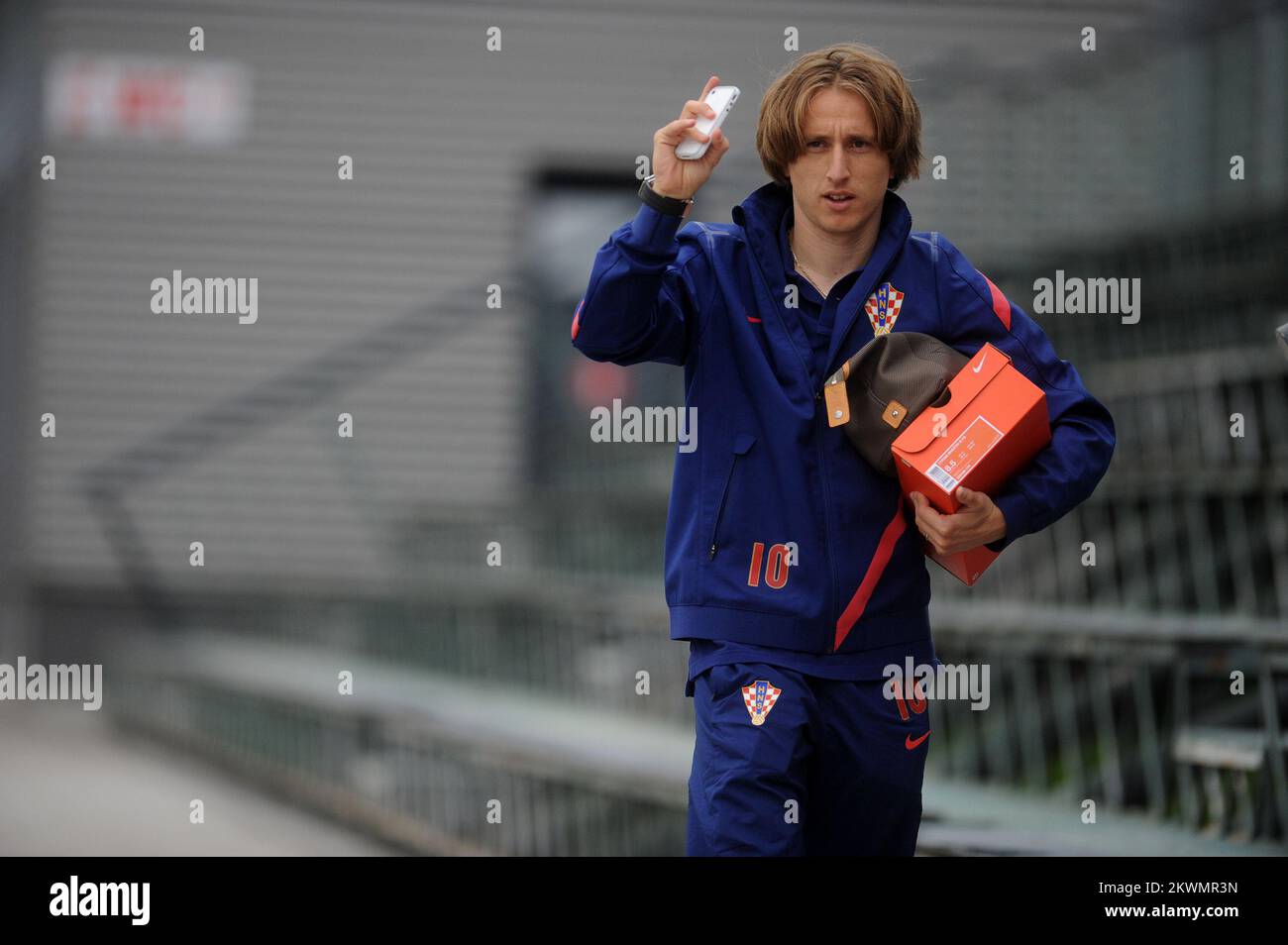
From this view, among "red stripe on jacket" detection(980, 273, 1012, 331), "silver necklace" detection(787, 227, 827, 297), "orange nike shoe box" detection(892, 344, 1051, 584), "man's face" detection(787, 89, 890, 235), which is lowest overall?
"orange nike shoe box" detection(892, 344, 1051, 584)

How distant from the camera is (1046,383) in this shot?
278cm

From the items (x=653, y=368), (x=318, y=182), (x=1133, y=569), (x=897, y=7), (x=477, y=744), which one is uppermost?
(x=897, y=7)

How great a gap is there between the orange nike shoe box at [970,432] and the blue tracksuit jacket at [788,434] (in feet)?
0.29

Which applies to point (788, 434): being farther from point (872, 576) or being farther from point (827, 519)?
point (872, 576)

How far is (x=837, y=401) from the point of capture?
2619 mm

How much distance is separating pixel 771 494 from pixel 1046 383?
0.52 meters

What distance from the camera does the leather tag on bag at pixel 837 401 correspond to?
8.57ft

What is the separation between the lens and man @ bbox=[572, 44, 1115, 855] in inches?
101

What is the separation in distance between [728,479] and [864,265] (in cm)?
43

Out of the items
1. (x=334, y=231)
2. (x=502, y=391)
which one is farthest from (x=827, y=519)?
(x=334, y=231)

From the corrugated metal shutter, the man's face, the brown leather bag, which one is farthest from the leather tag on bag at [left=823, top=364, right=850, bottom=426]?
the corrugated metal shutter

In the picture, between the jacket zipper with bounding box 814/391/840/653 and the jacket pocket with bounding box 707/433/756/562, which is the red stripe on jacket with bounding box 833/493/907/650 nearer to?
the jacket zipper with bounding box 814/391/840/653

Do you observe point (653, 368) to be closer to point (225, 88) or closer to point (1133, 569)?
point (1133, 569)
